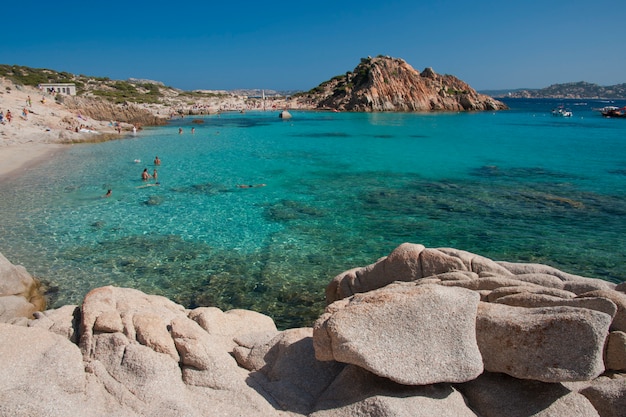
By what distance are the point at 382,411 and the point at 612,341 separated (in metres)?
3.42

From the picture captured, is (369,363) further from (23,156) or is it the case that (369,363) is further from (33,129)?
(33,129)

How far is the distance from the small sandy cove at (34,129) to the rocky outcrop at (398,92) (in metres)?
70.0

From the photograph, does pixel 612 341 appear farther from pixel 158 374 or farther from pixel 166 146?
pixel 166 146

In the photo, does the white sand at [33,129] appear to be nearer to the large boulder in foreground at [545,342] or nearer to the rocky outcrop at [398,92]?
the large boulder in foreground at [545,342]

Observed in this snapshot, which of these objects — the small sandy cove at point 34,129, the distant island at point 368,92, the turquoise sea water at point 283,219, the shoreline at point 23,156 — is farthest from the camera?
the distant island at point 368,92

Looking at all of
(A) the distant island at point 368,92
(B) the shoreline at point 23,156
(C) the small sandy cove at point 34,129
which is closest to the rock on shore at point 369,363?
(B) the shoreline at point 23,156

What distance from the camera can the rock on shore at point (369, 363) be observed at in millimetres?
5145

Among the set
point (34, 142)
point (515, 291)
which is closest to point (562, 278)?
point (515, 291)

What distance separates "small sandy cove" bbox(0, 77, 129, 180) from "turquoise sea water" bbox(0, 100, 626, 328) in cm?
233

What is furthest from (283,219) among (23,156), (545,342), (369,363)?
(23,156)

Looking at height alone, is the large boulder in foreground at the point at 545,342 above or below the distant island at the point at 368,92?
below


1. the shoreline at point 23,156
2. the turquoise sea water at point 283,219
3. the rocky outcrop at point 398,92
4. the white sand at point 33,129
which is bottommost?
the turquoise sea water at point 283,219

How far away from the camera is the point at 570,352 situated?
506cm

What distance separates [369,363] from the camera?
5.21m
